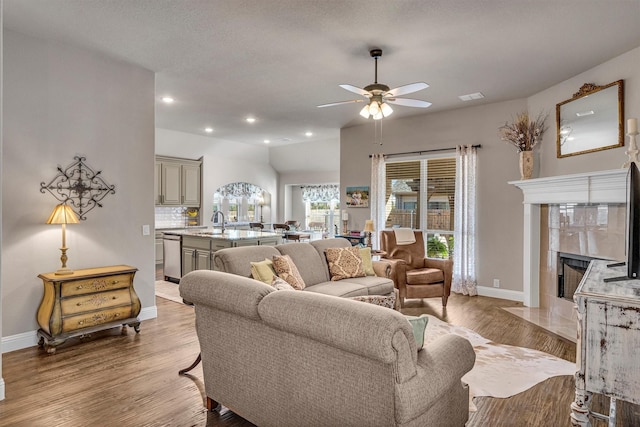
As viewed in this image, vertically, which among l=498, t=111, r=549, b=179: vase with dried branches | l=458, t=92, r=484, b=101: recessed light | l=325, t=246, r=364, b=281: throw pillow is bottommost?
l=325, t=246, r=364, b=281: throw pillow

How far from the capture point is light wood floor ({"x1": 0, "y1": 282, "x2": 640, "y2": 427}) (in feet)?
7.74

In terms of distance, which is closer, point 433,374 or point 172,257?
point 433,374

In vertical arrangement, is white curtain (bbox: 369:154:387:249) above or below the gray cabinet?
above

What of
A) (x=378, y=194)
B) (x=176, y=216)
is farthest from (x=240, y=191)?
(x=378, y=194)

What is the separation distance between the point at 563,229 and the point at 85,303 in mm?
5349

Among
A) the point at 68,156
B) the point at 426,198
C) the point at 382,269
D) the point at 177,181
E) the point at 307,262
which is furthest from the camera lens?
the point at 177,181

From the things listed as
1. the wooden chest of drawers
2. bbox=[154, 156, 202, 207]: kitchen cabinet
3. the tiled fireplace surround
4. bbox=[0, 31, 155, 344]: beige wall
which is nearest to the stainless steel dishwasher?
bbox=[154, 156, 202, 207]: kitchen cabinet

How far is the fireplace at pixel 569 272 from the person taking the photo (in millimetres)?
4332

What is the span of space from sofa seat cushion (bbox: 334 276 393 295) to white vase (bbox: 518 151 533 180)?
2.36m

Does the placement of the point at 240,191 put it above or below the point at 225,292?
above

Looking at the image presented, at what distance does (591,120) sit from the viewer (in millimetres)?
4195

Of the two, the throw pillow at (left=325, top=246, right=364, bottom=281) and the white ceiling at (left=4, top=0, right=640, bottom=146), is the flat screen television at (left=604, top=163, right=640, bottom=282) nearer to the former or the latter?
the white ceiling at (left=4, top=0, right=640, bottom=146)

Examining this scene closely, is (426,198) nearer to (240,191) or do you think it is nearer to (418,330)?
(418,330)

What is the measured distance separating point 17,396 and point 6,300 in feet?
3.88
